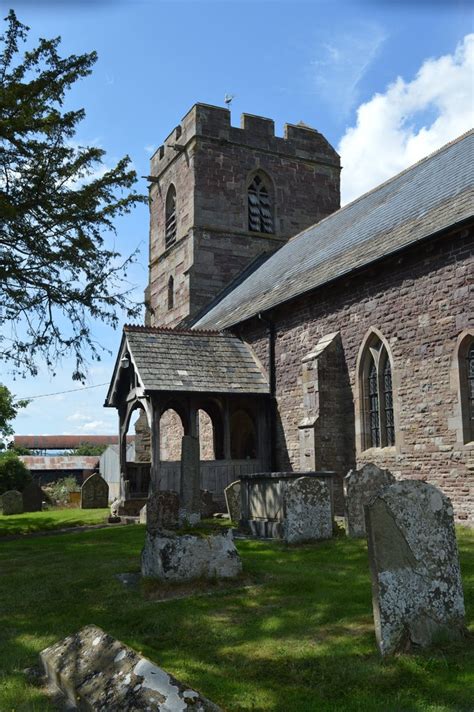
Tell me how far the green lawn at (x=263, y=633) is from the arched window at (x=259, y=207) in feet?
67.1

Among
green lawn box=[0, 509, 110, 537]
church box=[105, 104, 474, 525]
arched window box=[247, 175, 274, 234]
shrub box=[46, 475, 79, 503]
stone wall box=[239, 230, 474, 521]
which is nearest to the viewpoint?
stone wall box=[239, 230, 474, 521]

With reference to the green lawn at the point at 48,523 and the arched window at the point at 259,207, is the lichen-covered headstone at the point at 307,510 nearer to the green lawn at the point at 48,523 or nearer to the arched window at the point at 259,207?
the green lawn at the point at 48,523

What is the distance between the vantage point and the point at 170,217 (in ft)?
98.9

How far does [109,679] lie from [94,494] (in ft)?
72.3

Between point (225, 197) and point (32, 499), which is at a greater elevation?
point (225, 197)

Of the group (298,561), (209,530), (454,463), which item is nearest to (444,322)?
(454,463)

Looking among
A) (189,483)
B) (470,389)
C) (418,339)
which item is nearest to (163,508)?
(189,483)

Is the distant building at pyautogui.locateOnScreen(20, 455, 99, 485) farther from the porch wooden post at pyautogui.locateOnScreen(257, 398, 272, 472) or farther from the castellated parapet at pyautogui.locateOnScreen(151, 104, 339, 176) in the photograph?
the porch wooden post at pyautogui.locateOnScreen(257, 398, 272, 472)

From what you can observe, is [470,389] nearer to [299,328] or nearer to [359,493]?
[359,493]

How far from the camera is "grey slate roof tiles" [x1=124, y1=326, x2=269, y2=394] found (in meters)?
17.1

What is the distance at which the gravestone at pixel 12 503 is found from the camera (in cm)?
2461

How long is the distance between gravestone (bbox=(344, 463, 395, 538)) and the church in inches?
81.9

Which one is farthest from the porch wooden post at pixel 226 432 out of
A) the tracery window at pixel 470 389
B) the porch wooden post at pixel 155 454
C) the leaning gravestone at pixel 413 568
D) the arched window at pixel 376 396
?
the leaning gravestone at pixel 413 568

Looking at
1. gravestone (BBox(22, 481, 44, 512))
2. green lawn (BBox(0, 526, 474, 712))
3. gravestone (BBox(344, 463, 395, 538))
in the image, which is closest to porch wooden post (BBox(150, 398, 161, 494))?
green lawn (BBox(0, 526, 474, 712))
